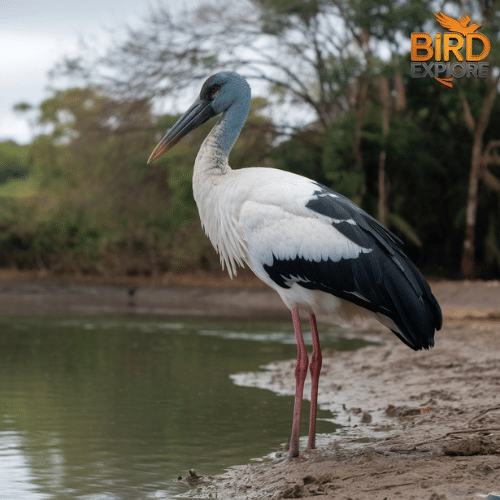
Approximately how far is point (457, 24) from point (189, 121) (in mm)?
13556

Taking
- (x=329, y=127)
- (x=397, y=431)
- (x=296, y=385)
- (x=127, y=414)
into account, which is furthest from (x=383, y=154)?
(x=296, y=385)

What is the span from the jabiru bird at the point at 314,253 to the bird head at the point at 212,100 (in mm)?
676

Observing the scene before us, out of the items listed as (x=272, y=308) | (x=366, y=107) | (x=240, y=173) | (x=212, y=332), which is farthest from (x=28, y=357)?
(x=366, y=107)

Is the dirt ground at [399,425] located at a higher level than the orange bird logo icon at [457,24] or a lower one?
lower

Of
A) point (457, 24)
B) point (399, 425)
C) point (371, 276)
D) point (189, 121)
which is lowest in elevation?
point (399, 425)

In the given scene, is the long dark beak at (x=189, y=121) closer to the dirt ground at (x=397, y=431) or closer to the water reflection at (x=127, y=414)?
the water reflection at (x=127, y=414)

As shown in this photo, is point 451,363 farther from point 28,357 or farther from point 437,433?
point 28,357

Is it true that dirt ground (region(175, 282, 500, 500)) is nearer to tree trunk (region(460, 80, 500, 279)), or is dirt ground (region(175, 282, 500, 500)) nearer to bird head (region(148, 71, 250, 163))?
bird head (region(148, 71, 250, 163))

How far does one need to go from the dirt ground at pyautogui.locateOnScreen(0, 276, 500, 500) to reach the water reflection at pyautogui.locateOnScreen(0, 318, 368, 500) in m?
0.40

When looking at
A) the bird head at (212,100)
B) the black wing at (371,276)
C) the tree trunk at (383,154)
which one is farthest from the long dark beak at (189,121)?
the tree trunk at (383,154)

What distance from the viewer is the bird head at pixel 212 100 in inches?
226

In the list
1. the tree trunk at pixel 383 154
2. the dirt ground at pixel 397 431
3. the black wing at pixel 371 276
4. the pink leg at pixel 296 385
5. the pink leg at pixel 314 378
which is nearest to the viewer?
the dirt ground at pixel 397 431

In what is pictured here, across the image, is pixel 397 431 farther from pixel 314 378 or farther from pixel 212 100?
pixel 212 100

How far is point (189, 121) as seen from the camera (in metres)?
5.90
